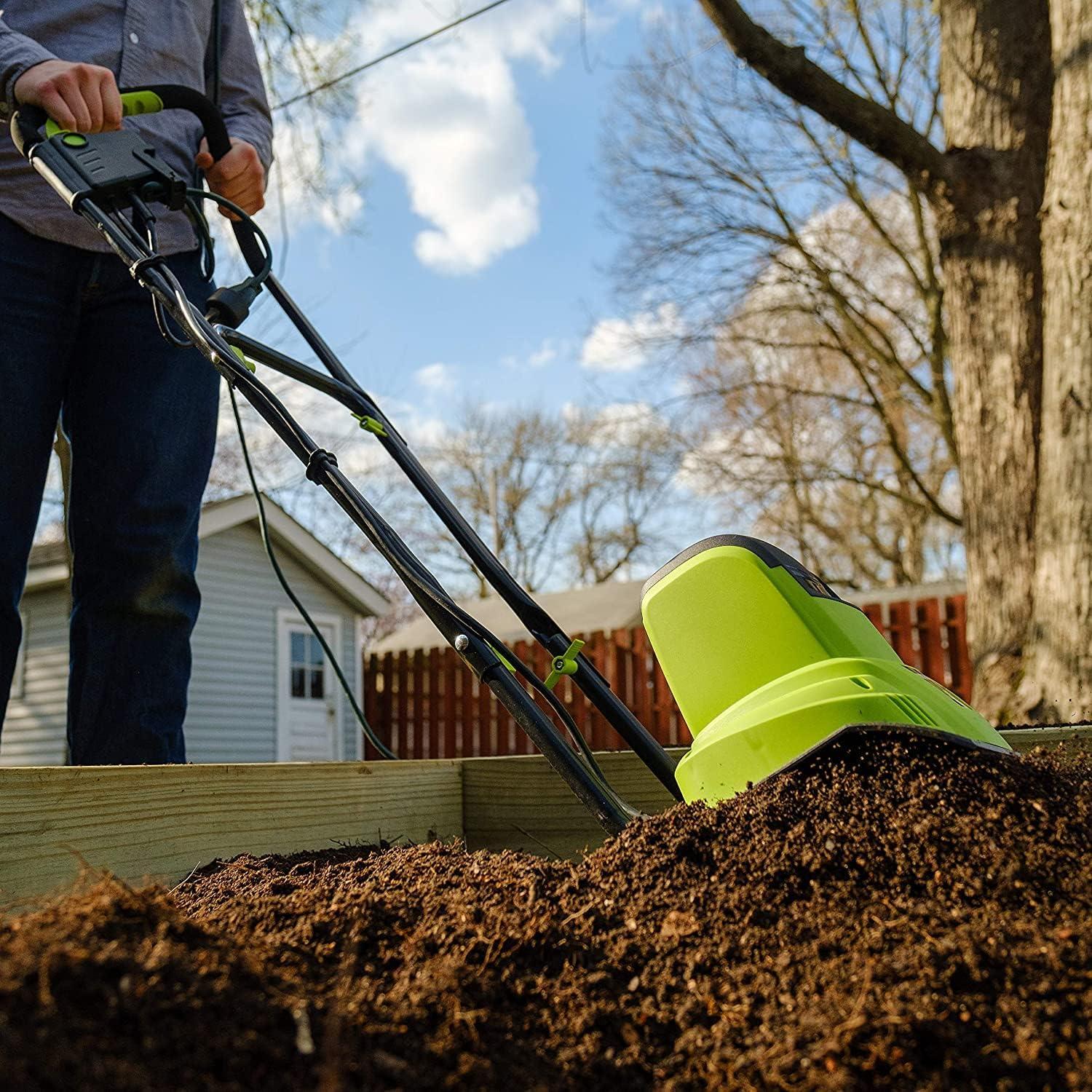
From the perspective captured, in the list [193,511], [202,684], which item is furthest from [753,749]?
[202,684]

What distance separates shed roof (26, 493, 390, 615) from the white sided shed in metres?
0.01

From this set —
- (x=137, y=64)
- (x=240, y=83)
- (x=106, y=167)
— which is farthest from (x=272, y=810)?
(x=240, y=83)

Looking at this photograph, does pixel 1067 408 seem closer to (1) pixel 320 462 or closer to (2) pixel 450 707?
(1) pixel 320 462

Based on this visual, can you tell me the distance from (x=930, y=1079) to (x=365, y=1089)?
0.38 m

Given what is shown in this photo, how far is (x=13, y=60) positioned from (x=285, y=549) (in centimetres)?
1052

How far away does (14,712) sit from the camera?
35.3ft

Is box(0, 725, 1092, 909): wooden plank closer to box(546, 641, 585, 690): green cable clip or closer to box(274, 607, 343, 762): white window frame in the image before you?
box(546, 641, 585, 690): green cable clip

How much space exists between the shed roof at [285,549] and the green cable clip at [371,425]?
27.2 feet

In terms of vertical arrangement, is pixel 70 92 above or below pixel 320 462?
above

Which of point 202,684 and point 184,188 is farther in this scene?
point 202,684

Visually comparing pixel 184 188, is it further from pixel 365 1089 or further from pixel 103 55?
pixel 365 1089

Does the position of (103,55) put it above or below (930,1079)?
above

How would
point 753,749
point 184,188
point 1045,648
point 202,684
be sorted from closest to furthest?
point 753,749 < point 184,188 < point 1045,648 < point 202,684

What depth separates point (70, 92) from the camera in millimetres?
1664
